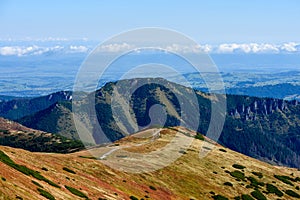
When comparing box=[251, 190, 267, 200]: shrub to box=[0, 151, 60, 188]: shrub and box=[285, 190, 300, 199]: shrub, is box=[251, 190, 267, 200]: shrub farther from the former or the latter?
box=[0, 151, 60, 188]: shrub

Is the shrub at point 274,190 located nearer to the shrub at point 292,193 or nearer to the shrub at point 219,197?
the shrub at point 292,193

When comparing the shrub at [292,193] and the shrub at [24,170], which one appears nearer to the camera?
the shrub at [24,170]

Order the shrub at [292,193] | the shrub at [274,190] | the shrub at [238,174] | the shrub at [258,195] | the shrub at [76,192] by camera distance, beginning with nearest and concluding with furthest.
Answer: the shrub at [76,192] → the shrub at [258,195] → the shrub at [274,190] → the shrub at [292,193] → the shrub at [238,174]

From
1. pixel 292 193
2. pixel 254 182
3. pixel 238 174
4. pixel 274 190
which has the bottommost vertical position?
pixel 292 193

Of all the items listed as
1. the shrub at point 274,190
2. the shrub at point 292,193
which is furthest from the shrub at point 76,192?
the shrub at point 292,193

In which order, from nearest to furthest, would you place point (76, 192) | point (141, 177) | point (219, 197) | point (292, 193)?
point (76, 192) → point (141, 177) → point (219, 197) → point (292, 193)

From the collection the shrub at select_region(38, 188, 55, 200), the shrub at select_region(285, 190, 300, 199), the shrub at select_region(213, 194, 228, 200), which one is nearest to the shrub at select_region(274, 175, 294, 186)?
the shrub at select_region(285, 190, 300, 199)

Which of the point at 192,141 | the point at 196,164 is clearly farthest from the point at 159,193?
the point at 192,141

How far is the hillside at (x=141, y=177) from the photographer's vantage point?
6606 cm

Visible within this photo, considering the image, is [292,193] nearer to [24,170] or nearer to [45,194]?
[24,170]

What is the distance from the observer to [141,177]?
94.8 m

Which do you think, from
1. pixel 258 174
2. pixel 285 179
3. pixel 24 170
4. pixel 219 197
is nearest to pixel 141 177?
pixel 219 197

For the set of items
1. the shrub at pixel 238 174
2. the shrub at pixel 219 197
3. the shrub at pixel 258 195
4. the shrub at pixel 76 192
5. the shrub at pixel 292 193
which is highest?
the shrub at pixel 76 192

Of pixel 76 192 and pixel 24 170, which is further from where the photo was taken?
pixel 24 170
